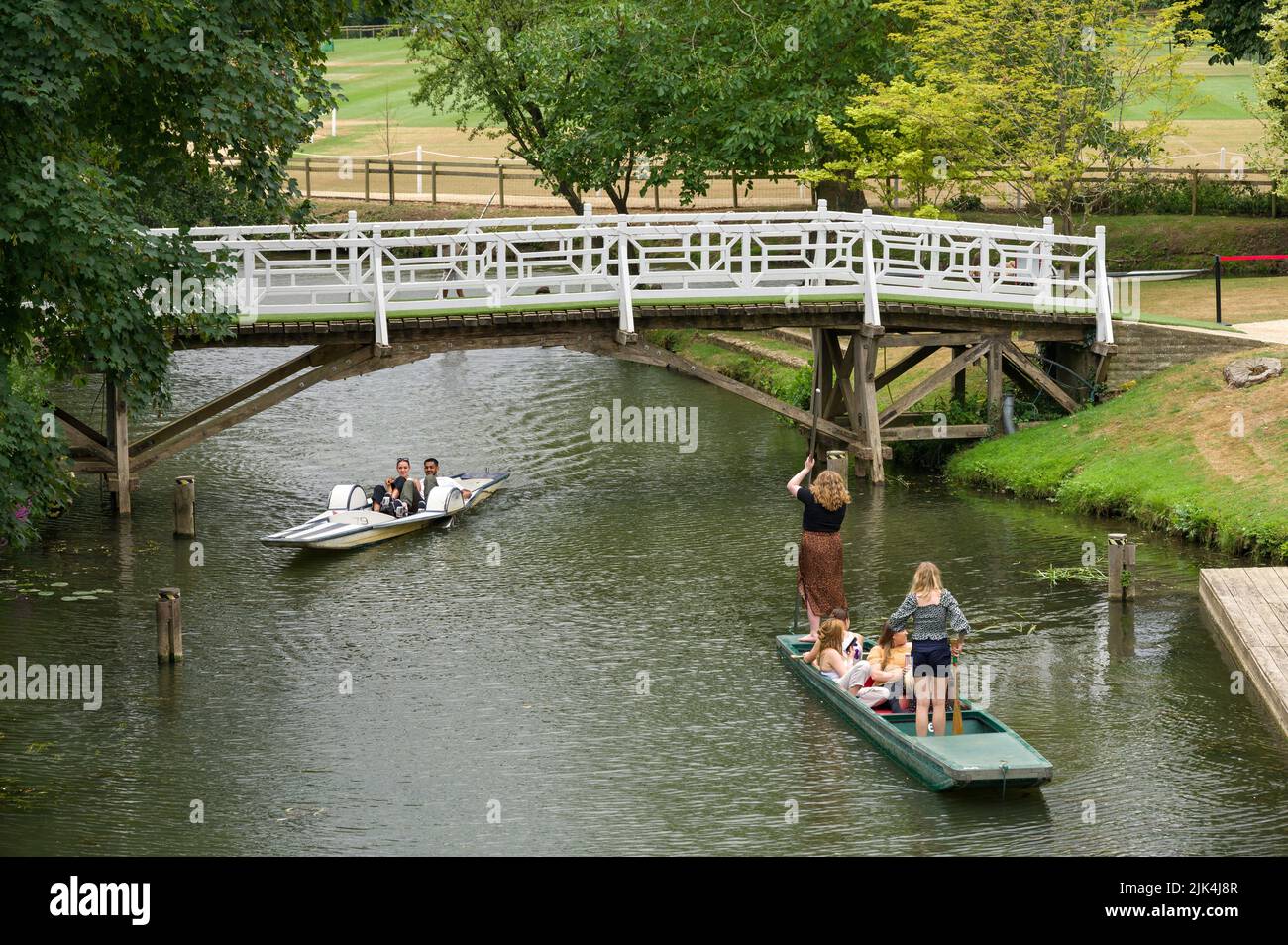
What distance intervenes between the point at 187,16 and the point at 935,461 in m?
17.0

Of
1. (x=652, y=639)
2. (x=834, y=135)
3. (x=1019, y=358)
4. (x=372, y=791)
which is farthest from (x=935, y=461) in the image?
(x=372, y=791)

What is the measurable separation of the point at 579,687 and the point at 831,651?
2.71m

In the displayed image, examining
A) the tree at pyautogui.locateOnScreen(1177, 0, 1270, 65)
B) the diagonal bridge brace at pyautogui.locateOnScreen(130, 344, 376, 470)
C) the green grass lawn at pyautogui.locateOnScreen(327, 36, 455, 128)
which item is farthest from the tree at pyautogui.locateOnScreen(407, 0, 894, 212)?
the green grass lawn at pyautogui.locateOnScreen(327, 36, 455, 128)

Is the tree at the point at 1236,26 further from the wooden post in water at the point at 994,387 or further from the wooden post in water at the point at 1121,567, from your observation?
the wooden post in water at the point at 1121,567

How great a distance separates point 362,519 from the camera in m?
24.4

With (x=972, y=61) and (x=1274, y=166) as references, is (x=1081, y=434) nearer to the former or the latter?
(x=972, y=61)

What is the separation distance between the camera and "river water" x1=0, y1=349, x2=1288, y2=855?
14078 millimetres

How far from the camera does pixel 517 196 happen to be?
56.8 meters

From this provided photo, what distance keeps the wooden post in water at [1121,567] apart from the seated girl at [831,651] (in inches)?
188

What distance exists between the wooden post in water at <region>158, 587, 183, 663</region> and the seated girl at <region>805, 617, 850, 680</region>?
697 centimetres

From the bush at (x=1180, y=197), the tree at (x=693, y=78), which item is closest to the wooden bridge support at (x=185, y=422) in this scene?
the tree at (x=693, y=78)

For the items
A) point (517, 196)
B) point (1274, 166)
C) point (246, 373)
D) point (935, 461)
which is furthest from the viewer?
point (517, 196)

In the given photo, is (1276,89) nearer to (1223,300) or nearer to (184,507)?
(1223,300)

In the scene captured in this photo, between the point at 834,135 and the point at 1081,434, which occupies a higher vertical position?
the point at 834,135
